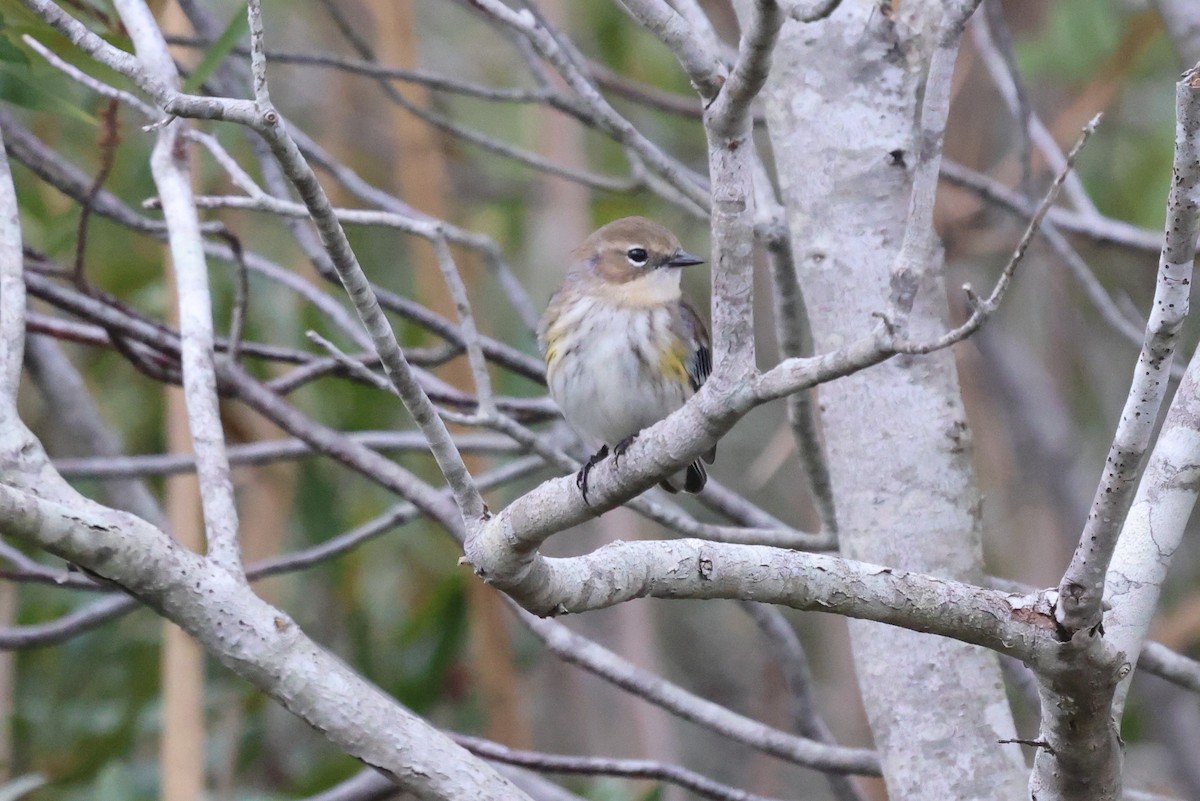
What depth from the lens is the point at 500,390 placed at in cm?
540

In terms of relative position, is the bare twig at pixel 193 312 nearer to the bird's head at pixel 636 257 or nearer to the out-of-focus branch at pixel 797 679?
the out-of-focus branch at pixel 797 679

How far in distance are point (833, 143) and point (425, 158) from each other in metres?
2.55

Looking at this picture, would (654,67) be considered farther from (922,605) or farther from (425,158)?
(922,605)

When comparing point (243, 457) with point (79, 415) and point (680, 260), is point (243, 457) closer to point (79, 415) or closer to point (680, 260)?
point (79, 415)

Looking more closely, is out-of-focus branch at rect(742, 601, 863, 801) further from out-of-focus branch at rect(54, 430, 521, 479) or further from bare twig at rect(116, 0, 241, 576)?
bare twig at rect(116, 0, 241, 576)

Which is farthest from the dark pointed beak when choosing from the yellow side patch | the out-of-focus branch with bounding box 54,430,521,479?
the out-of-focus branch with bounding box 54,430,521,479

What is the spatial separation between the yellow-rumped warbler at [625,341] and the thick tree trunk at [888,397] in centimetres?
89

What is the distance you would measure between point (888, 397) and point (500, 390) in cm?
280

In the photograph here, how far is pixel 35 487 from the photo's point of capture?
2158mm

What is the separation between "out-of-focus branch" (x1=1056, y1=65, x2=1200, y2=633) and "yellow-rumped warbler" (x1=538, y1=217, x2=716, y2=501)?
1832mm

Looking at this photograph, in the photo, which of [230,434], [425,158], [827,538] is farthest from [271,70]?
[827,538]

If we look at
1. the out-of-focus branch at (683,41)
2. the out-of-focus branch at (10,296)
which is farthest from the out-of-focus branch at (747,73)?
the out-of-focus branch at (10,296)

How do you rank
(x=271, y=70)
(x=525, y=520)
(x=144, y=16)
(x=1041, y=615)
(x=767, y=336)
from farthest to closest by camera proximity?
(x=767, y=336)
(x=271, y=70)
(x=144, y=16)
(x=1041, y=615)
(x=525, y=520)

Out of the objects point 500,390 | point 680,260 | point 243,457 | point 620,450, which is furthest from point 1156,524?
point 500,390
